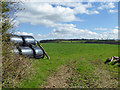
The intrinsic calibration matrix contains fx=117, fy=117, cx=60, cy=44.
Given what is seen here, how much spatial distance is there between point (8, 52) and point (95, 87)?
561 cm

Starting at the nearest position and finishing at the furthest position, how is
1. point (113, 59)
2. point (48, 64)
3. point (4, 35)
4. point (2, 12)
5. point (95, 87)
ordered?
point (2, 12) → point (4, 35) → point (95, 87) → point (48, 64) → point (113, 59)

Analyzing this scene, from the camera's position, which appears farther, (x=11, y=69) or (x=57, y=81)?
(x=57, y=81)

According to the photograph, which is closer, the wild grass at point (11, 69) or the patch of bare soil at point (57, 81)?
the wild grass at point (11, 69)

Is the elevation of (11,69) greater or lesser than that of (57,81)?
greater

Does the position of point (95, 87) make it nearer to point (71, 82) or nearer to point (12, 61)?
point (71, 82)

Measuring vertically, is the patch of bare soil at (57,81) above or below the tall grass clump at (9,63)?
below

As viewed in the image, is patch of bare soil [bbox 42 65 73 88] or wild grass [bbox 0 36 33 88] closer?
wild grass [bbox 0 36 33 88]

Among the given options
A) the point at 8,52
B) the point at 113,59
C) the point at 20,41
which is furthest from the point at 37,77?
the point at 113,59

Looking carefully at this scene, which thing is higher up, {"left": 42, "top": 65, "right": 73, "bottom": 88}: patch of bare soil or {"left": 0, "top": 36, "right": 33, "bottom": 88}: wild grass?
{"left": 0, "top": 36, "right": 33, "bottom": 88}: wild grass

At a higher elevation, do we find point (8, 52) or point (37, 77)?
point (8, 52)

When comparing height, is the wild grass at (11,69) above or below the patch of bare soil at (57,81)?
above

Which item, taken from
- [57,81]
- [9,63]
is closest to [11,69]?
[9,63]

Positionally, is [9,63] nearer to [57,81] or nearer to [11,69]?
[11,69]

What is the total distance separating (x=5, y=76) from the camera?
21.7 feet
